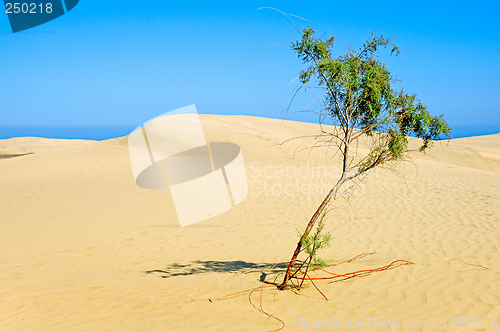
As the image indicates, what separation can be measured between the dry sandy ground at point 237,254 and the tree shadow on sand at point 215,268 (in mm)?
32

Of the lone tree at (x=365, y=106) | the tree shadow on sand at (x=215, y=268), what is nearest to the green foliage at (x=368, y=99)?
the lone tree at (x=365, y=106)

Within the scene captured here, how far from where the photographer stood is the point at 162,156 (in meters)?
17.6

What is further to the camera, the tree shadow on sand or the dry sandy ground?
the tree shadow on sand

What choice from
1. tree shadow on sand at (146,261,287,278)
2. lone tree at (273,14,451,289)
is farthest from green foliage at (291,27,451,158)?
tree shadow on sand at (146,261,287,278)

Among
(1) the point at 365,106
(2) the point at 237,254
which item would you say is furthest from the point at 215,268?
(1) the point at 365,106

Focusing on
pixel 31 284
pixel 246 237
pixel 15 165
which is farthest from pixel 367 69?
pixel 15 165

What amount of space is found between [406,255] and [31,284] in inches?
229

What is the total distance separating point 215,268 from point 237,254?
796 mm

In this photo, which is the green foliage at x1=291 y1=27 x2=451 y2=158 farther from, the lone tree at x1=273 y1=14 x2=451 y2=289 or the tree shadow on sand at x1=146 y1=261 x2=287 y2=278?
the tree shadow on sand at x1=146 y1=261 x2=287 y2=278

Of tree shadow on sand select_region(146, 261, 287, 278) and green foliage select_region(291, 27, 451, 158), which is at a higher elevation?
green foliage select_region(291, 27, 451, 158)

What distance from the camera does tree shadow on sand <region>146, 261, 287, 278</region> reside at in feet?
17.2

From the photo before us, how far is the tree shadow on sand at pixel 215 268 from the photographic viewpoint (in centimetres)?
523

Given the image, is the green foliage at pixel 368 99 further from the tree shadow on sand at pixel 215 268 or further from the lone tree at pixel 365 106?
the tree shadow on sand at pixel 215 268

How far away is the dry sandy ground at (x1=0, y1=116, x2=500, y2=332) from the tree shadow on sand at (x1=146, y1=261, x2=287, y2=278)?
0.03 m
